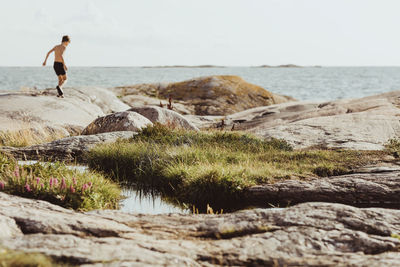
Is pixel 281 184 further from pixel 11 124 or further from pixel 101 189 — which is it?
pixel 11 124

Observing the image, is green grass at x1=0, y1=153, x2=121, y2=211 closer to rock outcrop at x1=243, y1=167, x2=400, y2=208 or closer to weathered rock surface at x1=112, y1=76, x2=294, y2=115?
rock outcrop at x1=243, y1=167, x2=400, y2=208

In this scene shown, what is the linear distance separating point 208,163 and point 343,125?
6796 mm

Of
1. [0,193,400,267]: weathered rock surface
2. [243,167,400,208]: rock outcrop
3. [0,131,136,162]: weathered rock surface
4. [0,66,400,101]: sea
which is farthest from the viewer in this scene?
[0,66,400,101]: sea

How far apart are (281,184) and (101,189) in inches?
120

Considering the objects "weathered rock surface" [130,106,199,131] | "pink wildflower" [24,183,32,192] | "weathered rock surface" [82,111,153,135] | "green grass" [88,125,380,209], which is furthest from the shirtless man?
"pink wildflower" [24,183,32,192]

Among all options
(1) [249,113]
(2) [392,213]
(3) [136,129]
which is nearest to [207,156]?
(3) [136,129]

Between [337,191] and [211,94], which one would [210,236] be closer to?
[337,191]

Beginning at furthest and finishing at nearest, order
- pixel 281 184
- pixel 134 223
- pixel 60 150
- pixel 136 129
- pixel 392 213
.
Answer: pixel 136 129 → pixel 60 150 → pixel 281 184 → pixel 392 213 → pixel 134 223

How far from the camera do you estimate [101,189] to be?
659cm

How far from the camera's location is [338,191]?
6.72 metres

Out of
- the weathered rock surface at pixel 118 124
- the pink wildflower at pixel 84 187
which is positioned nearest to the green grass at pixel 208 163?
the weathered rock surface at pixel 118 124

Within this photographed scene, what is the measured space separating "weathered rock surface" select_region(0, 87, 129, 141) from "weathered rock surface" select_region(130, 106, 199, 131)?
242cm

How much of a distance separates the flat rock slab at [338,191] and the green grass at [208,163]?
414 millimetres

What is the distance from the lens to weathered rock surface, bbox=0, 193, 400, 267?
3.20 m
